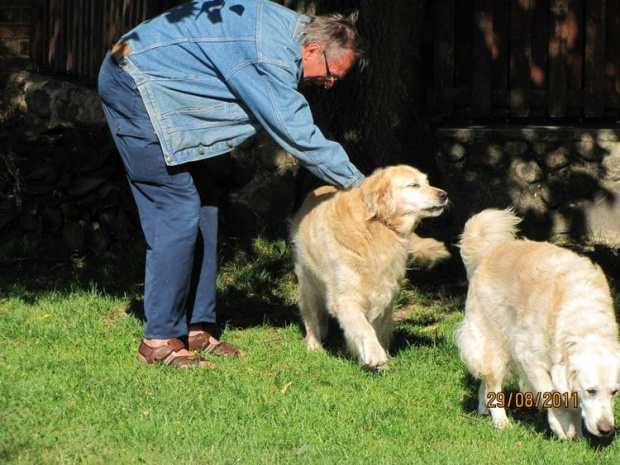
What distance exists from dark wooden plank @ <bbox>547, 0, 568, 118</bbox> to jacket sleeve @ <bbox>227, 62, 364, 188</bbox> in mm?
4224

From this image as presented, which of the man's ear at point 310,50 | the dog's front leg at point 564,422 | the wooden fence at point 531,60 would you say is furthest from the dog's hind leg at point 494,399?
the wooden fence at point 531,60

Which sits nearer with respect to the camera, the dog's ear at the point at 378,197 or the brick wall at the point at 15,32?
the dog's ear at the point at 378,197

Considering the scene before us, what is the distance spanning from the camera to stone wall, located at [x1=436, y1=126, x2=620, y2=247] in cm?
850

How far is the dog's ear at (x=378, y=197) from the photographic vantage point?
566cm

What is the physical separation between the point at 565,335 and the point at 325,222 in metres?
2.03

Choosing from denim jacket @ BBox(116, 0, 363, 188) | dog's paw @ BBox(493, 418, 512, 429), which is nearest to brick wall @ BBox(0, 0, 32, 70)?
denim jacket @ BBox(116, 0, 363, 188)

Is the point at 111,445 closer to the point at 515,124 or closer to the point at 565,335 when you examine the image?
the point at 565,335

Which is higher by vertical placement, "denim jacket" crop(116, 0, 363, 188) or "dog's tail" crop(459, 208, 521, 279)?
"denim jacket" crop(116, 0, 363, 188)

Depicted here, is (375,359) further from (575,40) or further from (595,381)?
(575,40)

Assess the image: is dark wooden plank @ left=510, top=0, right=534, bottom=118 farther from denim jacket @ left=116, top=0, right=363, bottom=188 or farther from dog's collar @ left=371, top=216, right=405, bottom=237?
Answer: denim jacket @ left=116, top=0, right=363, bottom=188

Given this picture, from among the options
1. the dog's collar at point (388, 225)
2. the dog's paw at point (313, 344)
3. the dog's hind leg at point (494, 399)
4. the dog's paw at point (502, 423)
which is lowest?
the dog's paw at point (313, 344)

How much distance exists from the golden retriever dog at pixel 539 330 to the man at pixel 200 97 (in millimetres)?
932

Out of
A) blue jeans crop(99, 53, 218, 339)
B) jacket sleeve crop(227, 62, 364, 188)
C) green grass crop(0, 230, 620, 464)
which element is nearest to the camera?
green grass crop(0, 230, 620, 464)

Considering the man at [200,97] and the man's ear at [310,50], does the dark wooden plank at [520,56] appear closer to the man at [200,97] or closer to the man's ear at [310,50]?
the man at [200,97]
